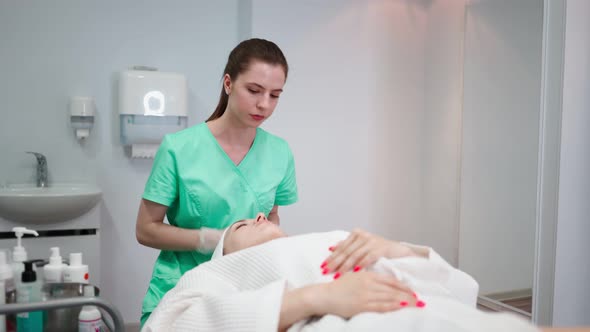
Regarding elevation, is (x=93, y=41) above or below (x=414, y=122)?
above

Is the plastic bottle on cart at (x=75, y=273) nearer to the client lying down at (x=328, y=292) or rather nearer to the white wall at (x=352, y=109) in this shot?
the client lying down at (x=328, y=292)

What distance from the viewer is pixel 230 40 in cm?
279

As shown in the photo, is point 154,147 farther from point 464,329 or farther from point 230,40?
point 464,329

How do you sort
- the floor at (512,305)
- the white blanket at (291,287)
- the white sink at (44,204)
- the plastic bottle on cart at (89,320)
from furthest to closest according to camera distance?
the floor at (512,305) < the white sink at (44,204) < the plastic bottle on cart at (89,320) < the white blanket at (291,287)

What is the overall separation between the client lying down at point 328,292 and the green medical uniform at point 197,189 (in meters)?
0.20

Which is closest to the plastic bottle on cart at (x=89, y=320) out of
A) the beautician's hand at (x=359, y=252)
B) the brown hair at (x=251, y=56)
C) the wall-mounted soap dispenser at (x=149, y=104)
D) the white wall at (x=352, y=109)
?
the beautician's hand at (x=359, y=252)

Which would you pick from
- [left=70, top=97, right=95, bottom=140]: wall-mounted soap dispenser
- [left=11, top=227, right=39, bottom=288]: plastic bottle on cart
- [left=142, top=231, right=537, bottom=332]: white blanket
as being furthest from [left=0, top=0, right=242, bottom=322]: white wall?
[left=142, top=231, right=537, bottom=332]: white blanket

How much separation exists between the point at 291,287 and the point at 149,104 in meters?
1.69

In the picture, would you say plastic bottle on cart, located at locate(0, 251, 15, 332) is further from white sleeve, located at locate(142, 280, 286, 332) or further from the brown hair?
the brown hair

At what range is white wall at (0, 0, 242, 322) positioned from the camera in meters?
2.45

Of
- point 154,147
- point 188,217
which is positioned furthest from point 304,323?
point 154,147

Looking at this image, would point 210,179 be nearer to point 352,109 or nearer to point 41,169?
point 41,169

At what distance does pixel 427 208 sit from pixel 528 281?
76 cm

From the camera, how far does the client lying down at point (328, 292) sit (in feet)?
2.62
